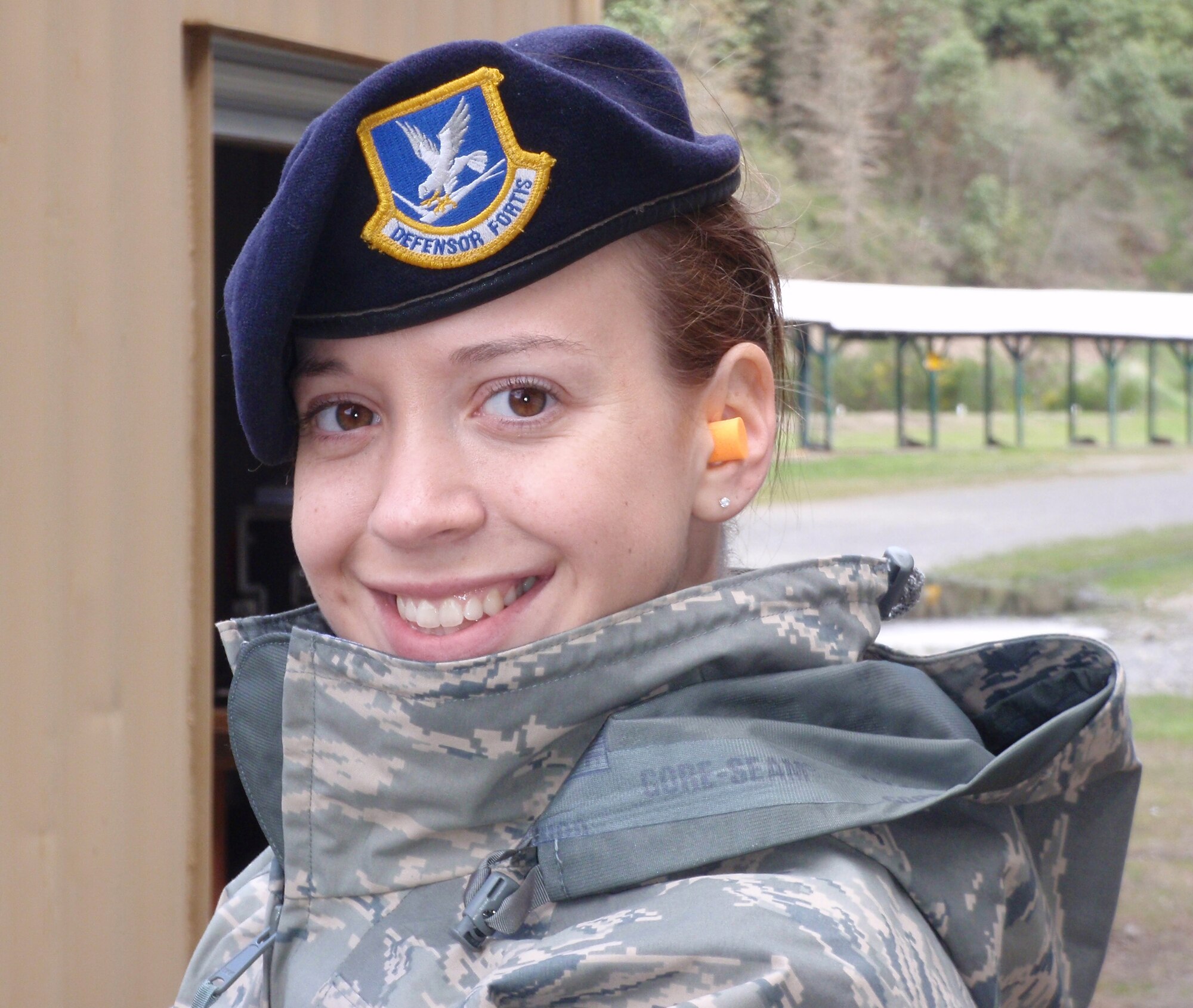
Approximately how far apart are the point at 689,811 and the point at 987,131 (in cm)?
4132

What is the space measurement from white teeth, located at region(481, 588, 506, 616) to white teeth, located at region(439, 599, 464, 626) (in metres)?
0.02

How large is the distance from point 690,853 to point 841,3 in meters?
39.8

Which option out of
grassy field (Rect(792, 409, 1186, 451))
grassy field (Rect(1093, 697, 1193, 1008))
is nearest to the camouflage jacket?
grassy field (Rect(1093, 697, 1193, 1008))

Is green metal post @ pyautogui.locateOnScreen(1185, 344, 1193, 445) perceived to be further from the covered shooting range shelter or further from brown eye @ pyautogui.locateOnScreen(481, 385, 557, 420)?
brown eye @ pyautogui.locateOnScreen(481, 385, 557, 420)

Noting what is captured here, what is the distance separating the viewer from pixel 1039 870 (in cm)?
105

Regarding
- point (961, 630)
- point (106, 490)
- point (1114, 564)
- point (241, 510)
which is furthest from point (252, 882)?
point (1114, 564)

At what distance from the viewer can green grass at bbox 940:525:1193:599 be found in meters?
13.9

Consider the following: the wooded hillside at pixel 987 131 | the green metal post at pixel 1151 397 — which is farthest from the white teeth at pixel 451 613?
the wooded hillside at pixel 987 131

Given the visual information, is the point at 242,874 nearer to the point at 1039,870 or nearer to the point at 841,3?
the point at 1039,870

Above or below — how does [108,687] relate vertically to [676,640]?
below

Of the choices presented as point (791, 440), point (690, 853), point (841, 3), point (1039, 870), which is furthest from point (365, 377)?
point (841, 3)

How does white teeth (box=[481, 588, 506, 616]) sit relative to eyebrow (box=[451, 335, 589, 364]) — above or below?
below

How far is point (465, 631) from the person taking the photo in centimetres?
98

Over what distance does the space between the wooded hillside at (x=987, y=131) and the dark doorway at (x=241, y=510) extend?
96.1 ft
